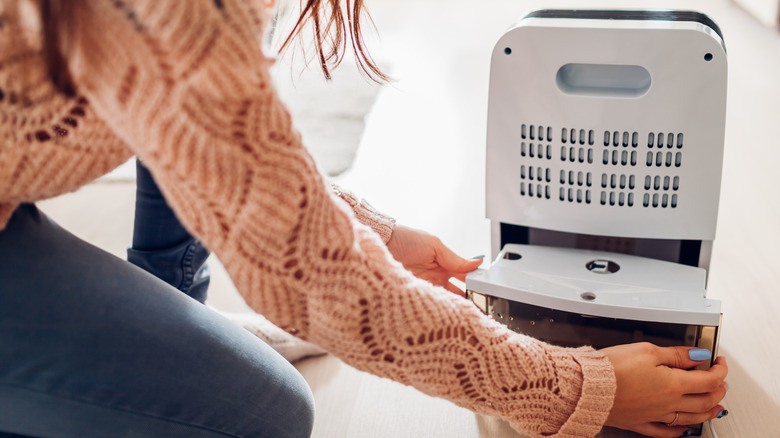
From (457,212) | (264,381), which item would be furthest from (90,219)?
(264,381)

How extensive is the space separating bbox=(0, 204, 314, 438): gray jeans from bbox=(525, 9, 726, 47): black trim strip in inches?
20.6

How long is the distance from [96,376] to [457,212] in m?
0.96

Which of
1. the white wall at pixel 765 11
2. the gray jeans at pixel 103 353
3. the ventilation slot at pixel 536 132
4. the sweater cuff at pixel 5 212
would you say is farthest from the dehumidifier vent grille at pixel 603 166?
the white wall at pixel 765 11

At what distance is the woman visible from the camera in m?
0.42

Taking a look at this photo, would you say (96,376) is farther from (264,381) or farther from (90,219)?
(90,219)

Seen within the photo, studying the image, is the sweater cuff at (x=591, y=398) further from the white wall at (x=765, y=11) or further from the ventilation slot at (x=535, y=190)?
the white wall at (x=765, y=11)

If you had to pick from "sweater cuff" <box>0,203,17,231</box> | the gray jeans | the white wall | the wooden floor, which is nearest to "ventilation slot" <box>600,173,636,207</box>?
the wooden floor

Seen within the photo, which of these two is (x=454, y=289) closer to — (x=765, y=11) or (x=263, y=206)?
(x=263, y=206)

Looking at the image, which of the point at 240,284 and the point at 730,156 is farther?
the point at 730,156

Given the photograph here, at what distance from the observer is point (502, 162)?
877 millimetres

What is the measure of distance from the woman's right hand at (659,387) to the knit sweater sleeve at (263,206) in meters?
0.11

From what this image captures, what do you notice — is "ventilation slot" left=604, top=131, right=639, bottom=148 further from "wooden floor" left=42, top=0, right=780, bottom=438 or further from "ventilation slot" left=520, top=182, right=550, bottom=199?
"wooden floor" left=42, top=0, right=780, bottom=438

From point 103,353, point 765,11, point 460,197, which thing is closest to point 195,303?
point 103,353

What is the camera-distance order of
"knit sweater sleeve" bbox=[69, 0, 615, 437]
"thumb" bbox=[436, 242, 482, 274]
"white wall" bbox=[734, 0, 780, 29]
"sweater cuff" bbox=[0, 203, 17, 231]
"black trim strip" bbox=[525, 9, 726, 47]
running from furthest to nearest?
"white wall" bbox=[734, 0, 780, 29] < "thumb" bbox=[436, 242, 482, 274] < "black trim strip" bbox=[525, 9, 726, 47] < "sweater cuff" bbox=[0, 203, 17, 231] < "knit sweater sleeve" bbox=[69, 0, 615, 437]
